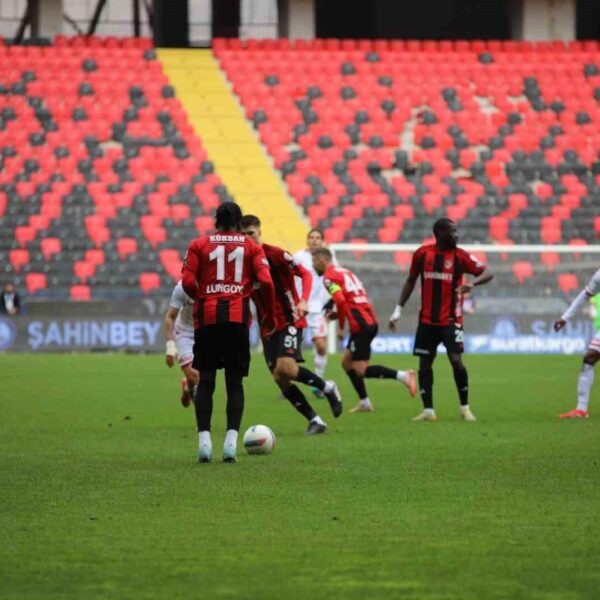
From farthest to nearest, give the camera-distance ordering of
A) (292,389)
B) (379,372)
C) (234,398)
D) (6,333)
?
(6,333)
(379,372)
(292,389)
(234,398)

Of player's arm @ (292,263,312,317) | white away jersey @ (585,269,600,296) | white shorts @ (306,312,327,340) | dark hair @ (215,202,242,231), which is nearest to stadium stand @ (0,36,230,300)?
white shorts @ (306,312,327,340)

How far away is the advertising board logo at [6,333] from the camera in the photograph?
28281mm

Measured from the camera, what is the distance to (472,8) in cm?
4316

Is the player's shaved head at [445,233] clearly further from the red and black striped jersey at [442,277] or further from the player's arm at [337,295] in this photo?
A: the player's arm at [337,295]

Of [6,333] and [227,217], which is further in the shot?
[6,333]

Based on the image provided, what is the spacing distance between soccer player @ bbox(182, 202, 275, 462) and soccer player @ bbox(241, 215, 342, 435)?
794 millimetres

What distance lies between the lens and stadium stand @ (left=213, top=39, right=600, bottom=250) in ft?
109

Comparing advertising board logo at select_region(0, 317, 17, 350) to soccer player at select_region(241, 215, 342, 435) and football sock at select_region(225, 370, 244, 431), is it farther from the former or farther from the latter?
football sock at select_region(225, 370, 244, 431)

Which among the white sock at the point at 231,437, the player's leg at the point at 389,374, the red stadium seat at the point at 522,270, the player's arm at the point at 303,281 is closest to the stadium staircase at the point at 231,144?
the red stadium seat at the point at 522,270

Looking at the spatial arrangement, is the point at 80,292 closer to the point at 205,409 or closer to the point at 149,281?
the point at 149,281

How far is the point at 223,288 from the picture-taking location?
10000mm

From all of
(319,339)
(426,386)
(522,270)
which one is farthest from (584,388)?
(522,270)

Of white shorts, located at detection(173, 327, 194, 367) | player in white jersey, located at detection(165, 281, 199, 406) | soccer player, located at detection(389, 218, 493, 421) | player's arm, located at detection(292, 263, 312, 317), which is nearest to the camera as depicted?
player's arm, located at detection(292, 263, 312, 317)

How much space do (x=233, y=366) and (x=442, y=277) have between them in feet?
15.0
